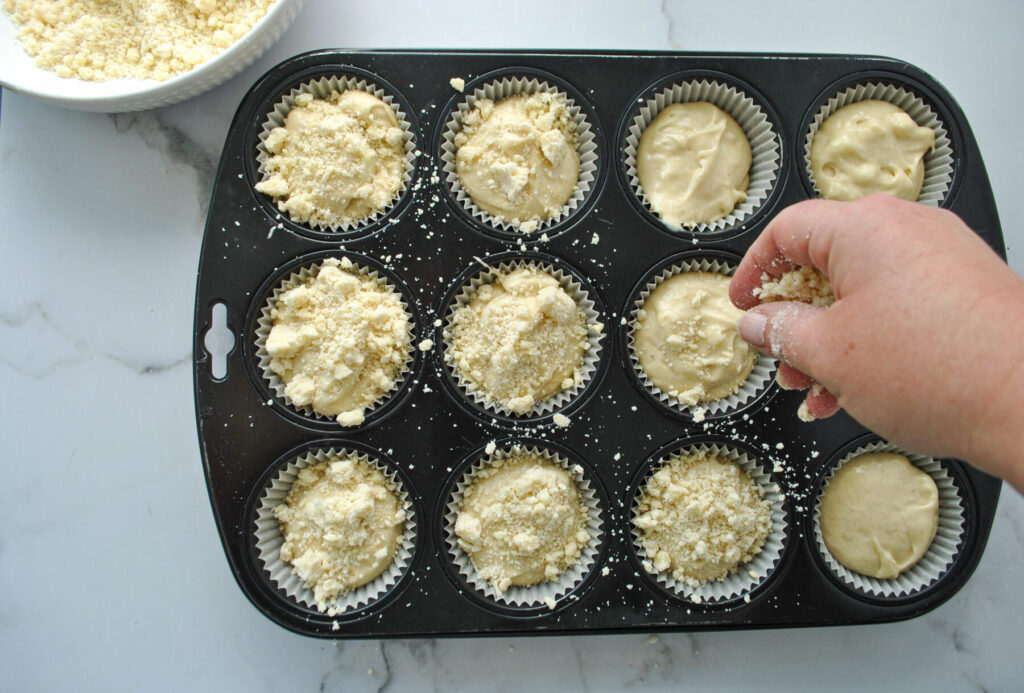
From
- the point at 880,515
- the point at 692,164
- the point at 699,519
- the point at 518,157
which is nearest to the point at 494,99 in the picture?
the point at 518,157

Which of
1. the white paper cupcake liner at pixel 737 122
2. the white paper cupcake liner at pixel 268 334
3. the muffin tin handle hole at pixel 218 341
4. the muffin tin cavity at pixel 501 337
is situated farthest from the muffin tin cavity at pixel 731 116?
the muffin tin handle hole at pixel 218 341

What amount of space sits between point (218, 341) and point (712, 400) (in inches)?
54.7

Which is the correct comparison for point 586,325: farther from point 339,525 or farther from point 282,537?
point 282,537

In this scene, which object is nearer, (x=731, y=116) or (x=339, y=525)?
(x=339, y=525)

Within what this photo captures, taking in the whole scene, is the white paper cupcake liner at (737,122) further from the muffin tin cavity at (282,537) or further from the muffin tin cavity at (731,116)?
the muffin tin cavity at (282,537)

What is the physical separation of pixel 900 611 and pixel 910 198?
3.71 ft

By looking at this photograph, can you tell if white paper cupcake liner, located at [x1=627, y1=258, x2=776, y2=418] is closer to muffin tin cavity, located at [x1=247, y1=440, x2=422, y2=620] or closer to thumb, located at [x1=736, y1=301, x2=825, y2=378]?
thumb, located at [x1=736, y1=301, x2=825, y2=378]

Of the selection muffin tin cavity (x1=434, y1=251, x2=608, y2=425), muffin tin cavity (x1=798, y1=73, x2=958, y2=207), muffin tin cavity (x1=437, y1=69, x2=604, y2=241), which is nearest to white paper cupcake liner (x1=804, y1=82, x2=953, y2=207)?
muffin tin cavity (x1=798, y1=73, x2=958, y2=207)

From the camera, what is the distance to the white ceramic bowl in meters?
1.78

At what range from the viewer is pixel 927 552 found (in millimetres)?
1881

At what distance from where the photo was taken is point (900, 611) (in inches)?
70.6

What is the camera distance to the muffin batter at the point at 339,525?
1.76 m

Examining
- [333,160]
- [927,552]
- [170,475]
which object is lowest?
[170,475]

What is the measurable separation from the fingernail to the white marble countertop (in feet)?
3.42
